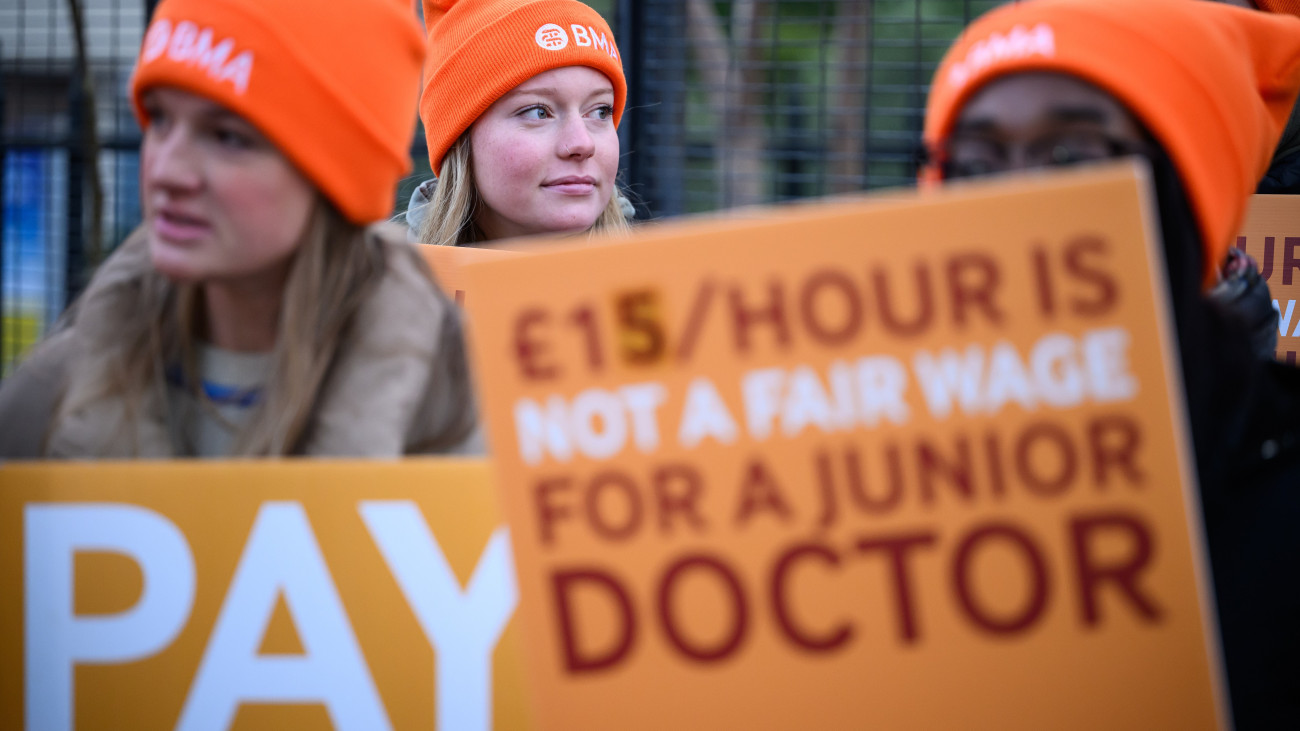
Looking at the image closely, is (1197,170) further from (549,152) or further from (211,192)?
(549,152)

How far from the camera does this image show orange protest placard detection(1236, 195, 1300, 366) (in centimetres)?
247

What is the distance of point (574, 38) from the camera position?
267cm

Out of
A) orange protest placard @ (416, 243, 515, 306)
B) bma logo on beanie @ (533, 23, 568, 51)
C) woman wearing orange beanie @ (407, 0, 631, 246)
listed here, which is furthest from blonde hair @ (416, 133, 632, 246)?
orange protest placard @ (416, 243, 515, 306)

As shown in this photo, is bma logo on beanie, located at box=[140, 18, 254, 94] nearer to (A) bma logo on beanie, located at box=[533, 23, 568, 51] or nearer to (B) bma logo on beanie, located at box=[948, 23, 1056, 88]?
(B) bma logo on beanie, located at box=[948, 23, 1056, 88]

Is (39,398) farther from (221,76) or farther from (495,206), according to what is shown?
(495,206)

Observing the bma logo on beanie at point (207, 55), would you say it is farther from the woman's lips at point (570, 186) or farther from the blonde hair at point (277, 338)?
the woman's lips at point (570, 186)

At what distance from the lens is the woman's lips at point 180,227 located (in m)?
1.32

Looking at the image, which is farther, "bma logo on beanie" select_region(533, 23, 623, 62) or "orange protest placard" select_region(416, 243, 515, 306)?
"bma logo on beanie" select_region(533, 23, 623, 62)

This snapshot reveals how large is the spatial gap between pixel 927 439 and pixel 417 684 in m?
0.62

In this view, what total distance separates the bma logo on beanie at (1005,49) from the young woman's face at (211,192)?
0.79 m

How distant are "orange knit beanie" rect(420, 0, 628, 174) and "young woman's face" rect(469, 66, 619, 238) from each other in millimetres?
34

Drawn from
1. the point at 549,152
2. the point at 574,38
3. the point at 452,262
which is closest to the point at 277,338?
the point at 452,262

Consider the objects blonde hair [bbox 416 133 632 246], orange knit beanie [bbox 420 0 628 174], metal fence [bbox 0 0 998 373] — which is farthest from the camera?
metal fence [bbox 0 0 998 373]

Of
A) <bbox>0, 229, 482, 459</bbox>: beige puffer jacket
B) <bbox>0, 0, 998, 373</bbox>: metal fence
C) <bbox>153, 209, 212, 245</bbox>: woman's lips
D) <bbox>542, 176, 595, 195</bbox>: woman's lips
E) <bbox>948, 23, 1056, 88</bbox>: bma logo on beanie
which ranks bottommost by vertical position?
<bbox>0, 229, 482, 459</bbox>: beige puffer jacket
